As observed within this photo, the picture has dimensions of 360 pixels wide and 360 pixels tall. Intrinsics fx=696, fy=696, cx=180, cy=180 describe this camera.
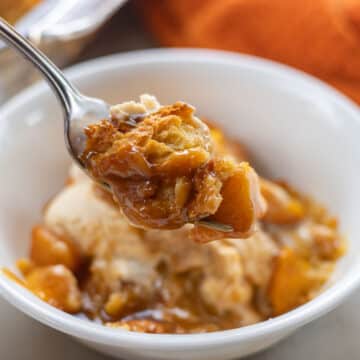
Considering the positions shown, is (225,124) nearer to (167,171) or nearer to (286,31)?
(286,31)

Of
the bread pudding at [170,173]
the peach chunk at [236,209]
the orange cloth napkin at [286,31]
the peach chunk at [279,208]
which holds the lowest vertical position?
the peach chunk at [279,208]

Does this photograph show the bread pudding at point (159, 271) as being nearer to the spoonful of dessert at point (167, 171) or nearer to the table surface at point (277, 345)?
→ the table surface at point (277, 345)

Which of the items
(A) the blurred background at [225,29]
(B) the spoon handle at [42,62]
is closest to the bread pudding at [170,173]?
(B) the spoon handle at [42,62]

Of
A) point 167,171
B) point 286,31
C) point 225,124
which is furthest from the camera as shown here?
point 286,31

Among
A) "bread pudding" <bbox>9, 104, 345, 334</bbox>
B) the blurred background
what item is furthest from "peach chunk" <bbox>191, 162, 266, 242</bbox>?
the blurred background

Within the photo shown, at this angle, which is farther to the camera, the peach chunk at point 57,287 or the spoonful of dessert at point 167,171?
the peach chunk at point 57,287

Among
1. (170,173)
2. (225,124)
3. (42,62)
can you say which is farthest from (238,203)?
(225,124)

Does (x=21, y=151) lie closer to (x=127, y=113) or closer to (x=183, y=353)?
(x=127, y=113)
